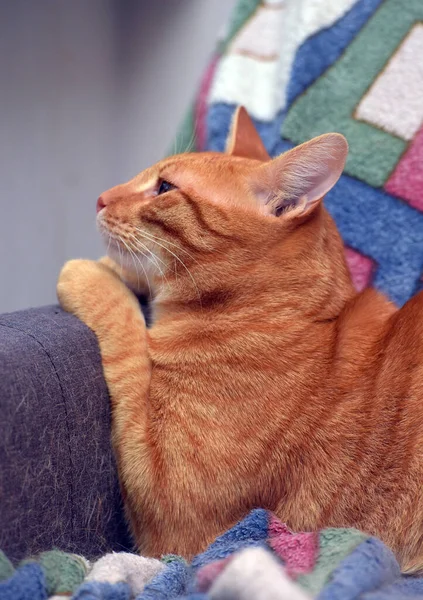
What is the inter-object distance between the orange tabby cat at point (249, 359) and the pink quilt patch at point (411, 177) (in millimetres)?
437

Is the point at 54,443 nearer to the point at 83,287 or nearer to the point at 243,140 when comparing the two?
the point at 83,287

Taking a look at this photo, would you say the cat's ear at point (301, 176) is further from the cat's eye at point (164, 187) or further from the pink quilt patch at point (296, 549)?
the pink quilt patch at point (296, 549)

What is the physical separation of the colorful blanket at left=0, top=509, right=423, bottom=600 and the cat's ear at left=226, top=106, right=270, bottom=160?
78 centimetres

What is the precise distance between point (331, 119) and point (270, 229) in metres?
0.66

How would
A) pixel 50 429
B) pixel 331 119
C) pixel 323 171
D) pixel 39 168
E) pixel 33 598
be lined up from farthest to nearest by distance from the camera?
1. pixel 39 168
2. pixel 331 119
3. pixel 323 171
4. pixel 50 429
5. pixel 33 598

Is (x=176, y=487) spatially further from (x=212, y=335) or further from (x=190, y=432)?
(x=212, y=335)

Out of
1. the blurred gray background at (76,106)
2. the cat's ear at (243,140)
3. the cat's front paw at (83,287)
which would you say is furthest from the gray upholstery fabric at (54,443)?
the blurred gray background at (76,106)

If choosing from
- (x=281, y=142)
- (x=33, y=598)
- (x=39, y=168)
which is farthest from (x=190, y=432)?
(x=39, y=168)

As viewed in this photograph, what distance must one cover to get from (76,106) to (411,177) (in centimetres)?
118

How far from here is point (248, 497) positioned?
113 centimetres

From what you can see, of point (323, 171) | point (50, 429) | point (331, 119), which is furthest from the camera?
point (331, 119)

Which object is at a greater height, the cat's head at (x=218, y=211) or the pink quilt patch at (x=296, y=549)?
the cat's head at (x=218, y=211)

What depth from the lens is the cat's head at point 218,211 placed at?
47.9 inches

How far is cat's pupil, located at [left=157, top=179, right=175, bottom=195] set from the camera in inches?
52.4
